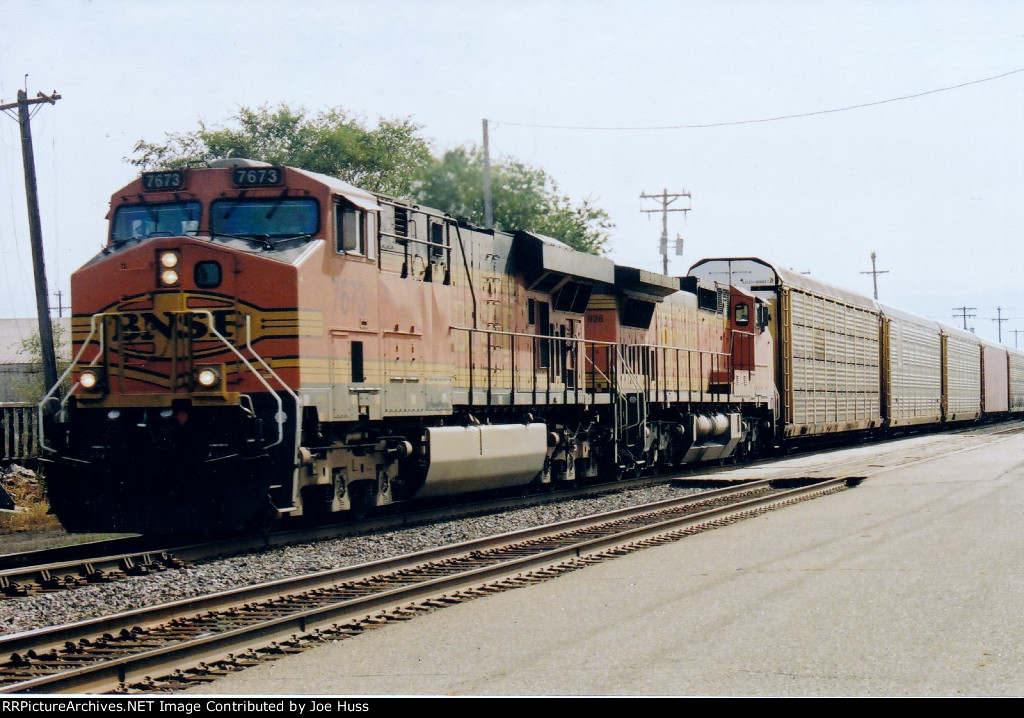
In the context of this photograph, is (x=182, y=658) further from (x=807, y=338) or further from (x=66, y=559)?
(x=807, y=338)

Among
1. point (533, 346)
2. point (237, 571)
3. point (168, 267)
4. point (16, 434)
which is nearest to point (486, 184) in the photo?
point (533, 346)

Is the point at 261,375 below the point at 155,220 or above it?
below

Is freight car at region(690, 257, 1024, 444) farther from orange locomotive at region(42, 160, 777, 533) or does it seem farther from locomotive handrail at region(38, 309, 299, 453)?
locomotive handrail at region(38, 309, 299, 453)

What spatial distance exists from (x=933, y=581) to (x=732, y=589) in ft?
5.00

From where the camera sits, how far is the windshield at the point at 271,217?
10.9m

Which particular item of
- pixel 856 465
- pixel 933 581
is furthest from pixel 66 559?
pixel 856 465

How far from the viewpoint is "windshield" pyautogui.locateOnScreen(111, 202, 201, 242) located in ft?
35.9

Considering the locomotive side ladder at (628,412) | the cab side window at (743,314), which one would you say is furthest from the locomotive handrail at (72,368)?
the cab side window at (743,314)

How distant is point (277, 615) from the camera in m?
7.41

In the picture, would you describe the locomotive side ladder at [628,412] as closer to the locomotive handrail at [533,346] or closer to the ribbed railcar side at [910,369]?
the locomotive handrail at [533,346]

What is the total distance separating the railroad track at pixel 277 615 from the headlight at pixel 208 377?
2.48 meters

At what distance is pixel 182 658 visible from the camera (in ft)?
19.8

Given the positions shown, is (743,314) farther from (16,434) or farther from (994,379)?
(994,379)

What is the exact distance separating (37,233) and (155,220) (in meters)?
10.7
